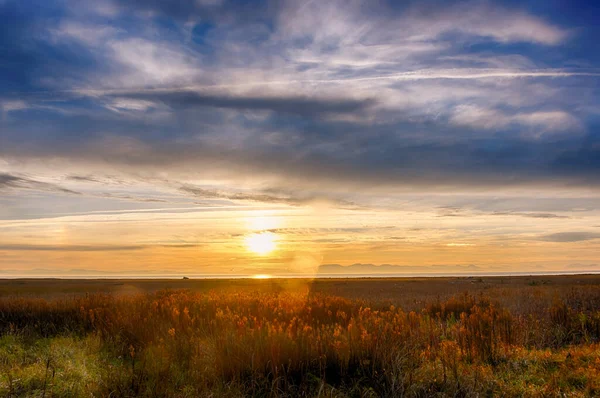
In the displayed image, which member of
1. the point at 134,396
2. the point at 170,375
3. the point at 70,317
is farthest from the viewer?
the point at 70,317

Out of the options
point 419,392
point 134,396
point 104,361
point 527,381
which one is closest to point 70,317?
point 104,361

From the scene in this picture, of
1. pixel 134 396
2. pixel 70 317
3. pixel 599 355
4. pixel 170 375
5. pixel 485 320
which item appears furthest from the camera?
pixel 70 317

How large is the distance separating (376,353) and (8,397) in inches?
198

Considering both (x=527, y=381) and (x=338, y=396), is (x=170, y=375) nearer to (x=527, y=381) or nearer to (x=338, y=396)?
(x=338, y=396)

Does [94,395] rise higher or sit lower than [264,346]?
lower

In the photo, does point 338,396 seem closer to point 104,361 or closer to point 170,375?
point 170,375

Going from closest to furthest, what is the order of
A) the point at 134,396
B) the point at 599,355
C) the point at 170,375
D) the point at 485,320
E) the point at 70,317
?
the point at 134,396, the point at 170,375, the point at 599,355, the point at 485,320, the point at 70,317

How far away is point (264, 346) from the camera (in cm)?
672

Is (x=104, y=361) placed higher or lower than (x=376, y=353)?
lower


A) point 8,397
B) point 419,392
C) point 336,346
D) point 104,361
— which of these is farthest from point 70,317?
point 419,392

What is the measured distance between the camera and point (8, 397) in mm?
6039

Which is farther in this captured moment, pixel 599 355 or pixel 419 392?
pixel 599 355

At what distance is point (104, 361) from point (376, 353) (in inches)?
191

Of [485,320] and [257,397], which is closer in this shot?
[257,397]
